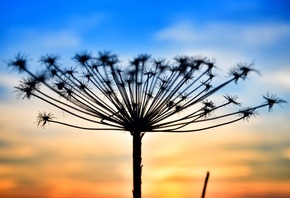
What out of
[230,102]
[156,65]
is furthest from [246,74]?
[156,65]

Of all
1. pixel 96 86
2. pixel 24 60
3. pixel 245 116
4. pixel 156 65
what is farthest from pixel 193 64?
pixel 24 60

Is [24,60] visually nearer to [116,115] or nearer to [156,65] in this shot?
[116,115]

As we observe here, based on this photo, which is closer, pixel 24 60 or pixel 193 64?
pixel 24 60

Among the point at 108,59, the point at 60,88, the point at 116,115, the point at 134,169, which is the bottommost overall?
the point at 134,169

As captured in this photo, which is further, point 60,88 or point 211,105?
point 211,105

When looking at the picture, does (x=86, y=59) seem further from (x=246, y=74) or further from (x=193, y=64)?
(x=246, y=74)

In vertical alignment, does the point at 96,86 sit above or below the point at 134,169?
above
